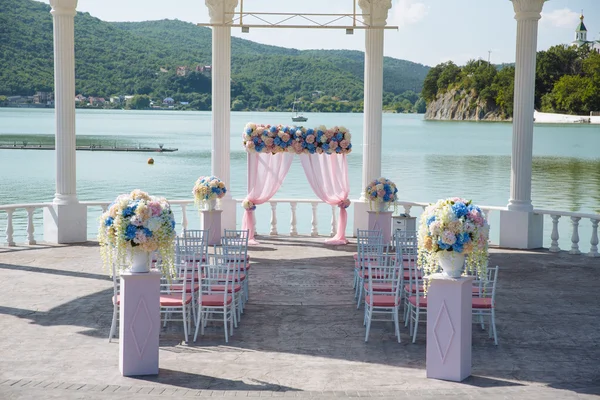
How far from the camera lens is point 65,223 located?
15.2 metres

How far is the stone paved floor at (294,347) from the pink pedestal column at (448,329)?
0.45 feet

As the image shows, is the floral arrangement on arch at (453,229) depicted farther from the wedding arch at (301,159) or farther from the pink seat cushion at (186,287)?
the wedding arch at (301,159)

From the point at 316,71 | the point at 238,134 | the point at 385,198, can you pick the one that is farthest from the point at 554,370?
the point at 238,134

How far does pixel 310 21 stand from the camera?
52.2 ft

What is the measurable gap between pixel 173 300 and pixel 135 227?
56.8 inches

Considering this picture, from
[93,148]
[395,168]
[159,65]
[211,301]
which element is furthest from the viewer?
[93,148]

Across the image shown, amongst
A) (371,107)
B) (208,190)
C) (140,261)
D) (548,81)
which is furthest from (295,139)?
(548,81)

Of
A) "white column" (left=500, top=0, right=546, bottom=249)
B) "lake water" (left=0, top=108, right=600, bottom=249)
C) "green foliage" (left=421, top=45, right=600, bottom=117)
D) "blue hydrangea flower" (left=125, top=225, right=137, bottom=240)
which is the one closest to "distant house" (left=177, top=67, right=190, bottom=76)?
"lake water" (left=0, top=108, right=600, bottom=249)

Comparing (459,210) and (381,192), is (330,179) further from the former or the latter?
(459,210)

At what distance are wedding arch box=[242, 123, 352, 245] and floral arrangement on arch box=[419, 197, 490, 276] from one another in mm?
7965

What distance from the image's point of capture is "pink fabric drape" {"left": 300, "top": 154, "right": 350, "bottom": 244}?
52.3 ft

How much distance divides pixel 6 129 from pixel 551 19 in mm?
53622

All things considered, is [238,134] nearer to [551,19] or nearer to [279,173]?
[551,19]

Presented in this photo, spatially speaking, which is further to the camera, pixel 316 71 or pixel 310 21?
pixel 316 71
